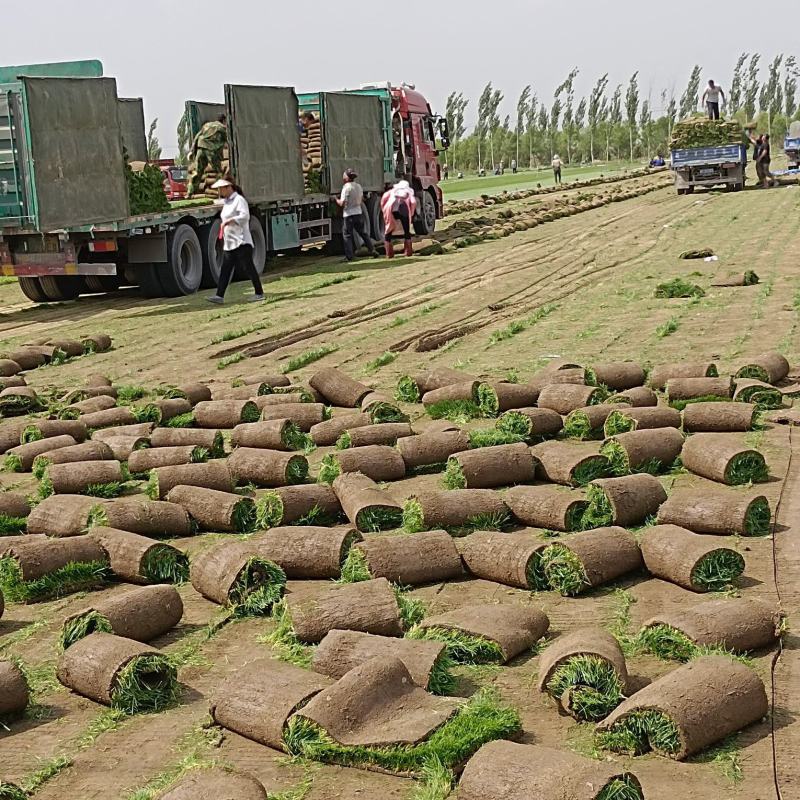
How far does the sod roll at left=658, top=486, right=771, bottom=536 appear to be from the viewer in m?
6.29

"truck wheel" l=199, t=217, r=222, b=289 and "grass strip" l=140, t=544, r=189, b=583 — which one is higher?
"truck wheel" l=199, t=217, r=222, b=289

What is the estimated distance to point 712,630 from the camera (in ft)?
15.7

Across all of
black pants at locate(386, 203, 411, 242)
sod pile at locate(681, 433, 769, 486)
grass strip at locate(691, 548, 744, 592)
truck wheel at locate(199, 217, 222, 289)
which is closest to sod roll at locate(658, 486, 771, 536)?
grass strip at locate(691, 548, 744, 592)

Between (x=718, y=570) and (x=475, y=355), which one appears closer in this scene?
(x=718, y=570)

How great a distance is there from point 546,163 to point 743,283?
93963 millimetres

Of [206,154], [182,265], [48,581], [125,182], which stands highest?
[206,154]

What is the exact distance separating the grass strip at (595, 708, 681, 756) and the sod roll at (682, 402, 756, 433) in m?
4.58

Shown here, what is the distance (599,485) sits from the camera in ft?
21.8

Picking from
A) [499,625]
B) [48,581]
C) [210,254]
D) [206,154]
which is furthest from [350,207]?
[499,625]

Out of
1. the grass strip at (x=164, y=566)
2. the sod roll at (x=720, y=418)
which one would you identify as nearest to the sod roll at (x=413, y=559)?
the grass strip at (x=164, y=566)

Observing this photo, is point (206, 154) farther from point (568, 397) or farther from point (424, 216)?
point (568, 397)

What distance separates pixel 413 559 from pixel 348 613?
0.81 metres

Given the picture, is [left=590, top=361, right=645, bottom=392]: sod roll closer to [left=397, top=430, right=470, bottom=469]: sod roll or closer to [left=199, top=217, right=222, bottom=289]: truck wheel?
[left=397, top=430, right=470, bottom=469]: sod roll

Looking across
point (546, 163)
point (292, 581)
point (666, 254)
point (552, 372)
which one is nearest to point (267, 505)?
point (292, 581)
